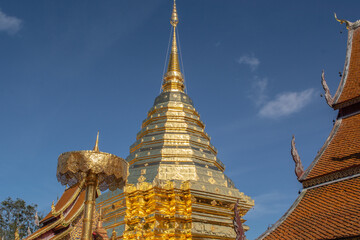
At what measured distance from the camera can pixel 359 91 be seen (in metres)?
9.32

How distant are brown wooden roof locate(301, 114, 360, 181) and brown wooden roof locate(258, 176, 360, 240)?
13.8 inches

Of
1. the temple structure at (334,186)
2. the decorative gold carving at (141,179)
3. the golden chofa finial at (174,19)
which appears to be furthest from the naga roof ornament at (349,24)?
the golden chofa finial at (174,19)

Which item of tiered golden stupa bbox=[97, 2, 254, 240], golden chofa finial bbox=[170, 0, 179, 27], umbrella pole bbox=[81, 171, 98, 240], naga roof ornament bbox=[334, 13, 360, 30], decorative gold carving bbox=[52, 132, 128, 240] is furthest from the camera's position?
golden chofa finial bbox=[170, 0, 179, 27]

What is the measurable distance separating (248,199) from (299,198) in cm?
714

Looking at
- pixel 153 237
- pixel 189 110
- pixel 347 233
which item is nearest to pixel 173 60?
pixel 189 110

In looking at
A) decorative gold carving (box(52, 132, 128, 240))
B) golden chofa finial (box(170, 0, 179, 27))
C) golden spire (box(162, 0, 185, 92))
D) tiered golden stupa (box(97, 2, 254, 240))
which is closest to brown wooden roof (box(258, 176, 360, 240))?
decorative gold carving (box(52, 132, 128, 240))

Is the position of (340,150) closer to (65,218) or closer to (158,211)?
(158,211)

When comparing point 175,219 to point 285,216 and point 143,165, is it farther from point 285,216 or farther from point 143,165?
point 285,216

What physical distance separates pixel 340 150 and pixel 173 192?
21.5 feet

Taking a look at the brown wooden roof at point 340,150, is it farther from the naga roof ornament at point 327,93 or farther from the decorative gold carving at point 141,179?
the decorative gold carving at point 141,179

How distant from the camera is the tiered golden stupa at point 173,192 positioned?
13195mm

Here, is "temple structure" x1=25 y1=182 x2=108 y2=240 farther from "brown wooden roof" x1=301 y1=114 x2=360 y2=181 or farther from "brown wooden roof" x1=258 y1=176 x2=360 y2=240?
"brown wooden roof" x1=301 y1=114 x2=360 y2=181

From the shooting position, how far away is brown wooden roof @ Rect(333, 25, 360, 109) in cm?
942

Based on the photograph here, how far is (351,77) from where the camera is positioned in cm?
1012
